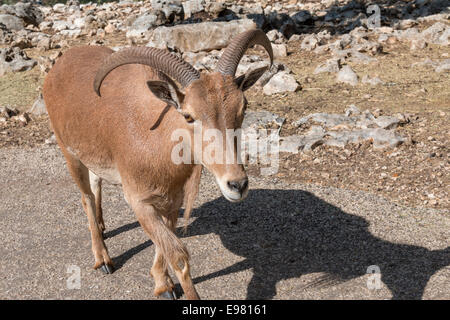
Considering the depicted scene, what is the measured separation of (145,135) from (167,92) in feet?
1.93

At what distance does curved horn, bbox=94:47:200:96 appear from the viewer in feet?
15.9

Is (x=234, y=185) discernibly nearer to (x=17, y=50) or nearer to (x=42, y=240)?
(x=42, y=240)

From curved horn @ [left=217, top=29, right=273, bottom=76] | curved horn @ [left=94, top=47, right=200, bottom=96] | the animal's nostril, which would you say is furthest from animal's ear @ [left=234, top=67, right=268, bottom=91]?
the animal's nostril

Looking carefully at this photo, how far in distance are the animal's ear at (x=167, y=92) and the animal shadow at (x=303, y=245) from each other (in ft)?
7.19

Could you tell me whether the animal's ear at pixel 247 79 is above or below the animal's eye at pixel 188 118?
above

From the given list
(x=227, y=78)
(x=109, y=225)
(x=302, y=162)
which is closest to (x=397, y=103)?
(x=302, y=162)

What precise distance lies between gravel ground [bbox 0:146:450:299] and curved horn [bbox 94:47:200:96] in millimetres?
2305

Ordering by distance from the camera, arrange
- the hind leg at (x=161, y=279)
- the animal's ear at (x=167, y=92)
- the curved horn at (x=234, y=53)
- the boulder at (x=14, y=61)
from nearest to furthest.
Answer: the animal's ear at (x=167, y=92) < the curved horn at (x=234, y=53) < the hind leg at (x=161, y=279) < the boulder at (x=14, y=61)

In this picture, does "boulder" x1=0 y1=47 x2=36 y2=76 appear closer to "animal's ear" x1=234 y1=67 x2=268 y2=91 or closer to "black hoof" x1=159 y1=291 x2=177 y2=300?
"black hoof" x1=159 y1=291 x2=177 y2=300

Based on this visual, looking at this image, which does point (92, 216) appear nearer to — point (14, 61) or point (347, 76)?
point (347, 76)

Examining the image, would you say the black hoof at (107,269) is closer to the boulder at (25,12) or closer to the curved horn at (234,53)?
the curved horn at (234,53)

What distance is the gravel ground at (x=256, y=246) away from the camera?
19.2ft

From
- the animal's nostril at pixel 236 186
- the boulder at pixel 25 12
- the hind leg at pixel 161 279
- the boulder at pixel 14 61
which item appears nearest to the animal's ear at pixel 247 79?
the animal's nostril at pixel 236 186
